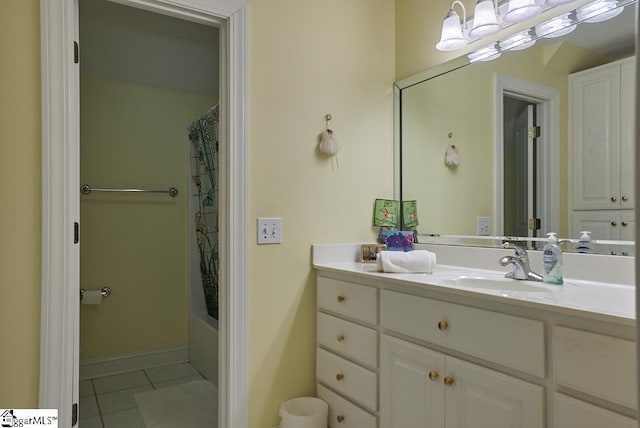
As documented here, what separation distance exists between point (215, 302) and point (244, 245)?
1.33 metres

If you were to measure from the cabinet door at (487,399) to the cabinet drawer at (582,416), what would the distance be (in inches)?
1.7

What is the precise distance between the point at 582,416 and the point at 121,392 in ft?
8.41

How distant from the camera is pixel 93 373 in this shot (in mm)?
2848

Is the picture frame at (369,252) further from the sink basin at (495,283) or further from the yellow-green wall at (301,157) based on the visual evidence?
the sink basin at (495,283)

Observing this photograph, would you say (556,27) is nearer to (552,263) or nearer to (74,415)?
(552,263)

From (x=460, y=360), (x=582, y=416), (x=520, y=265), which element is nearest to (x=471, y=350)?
(x=460, y=360)

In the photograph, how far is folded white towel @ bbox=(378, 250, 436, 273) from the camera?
1657 mm

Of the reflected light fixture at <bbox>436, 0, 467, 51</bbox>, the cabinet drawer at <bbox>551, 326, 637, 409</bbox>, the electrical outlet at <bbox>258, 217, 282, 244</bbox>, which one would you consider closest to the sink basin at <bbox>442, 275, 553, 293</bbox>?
the cabinet drawer at <bbox>551, 326, 637, 409</bbox>

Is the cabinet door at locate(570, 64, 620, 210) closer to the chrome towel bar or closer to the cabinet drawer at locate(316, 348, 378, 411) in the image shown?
the cabinet drawer at locate(316, 348, 378, 411)

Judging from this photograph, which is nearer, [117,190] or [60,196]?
[60,196]

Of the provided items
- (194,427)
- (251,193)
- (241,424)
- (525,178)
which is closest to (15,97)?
(251,193)

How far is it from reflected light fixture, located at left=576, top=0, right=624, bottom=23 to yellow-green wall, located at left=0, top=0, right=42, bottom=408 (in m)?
2.00

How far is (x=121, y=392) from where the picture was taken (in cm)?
256

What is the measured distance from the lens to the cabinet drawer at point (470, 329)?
1086 mm
